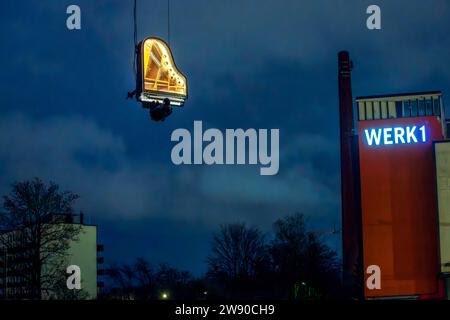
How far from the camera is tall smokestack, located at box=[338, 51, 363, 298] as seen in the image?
157 ft

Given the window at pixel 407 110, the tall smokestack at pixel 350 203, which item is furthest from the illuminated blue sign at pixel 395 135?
the tall smokestack at pixel 350 203

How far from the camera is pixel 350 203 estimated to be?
51.4 m

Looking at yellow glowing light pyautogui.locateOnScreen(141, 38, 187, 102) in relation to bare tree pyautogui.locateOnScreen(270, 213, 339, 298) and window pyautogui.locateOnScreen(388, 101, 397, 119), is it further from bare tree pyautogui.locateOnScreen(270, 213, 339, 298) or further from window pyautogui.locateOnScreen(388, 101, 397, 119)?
bare tree pyautogui.locateOnScreen(270, 213, 339, 298)

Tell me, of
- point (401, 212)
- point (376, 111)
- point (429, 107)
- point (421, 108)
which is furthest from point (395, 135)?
point (401, 212)

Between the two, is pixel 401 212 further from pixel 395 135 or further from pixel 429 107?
pixel 429 107

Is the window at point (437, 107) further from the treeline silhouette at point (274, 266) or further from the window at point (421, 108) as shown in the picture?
the treeline silhouette at point (274, 266)

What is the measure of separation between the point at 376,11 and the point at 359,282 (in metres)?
24.7

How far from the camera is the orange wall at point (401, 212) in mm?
44406

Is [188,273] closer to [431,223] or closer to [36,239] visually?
[36,239]

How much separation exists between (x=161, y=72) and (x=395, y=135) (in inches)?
1285

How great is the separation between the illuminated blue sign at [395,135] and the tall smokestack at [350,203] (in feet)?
4.82

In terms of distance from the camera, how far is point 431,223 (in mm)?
44562

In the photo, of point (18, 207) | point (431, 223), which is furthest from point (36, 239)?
point (431, 223)
